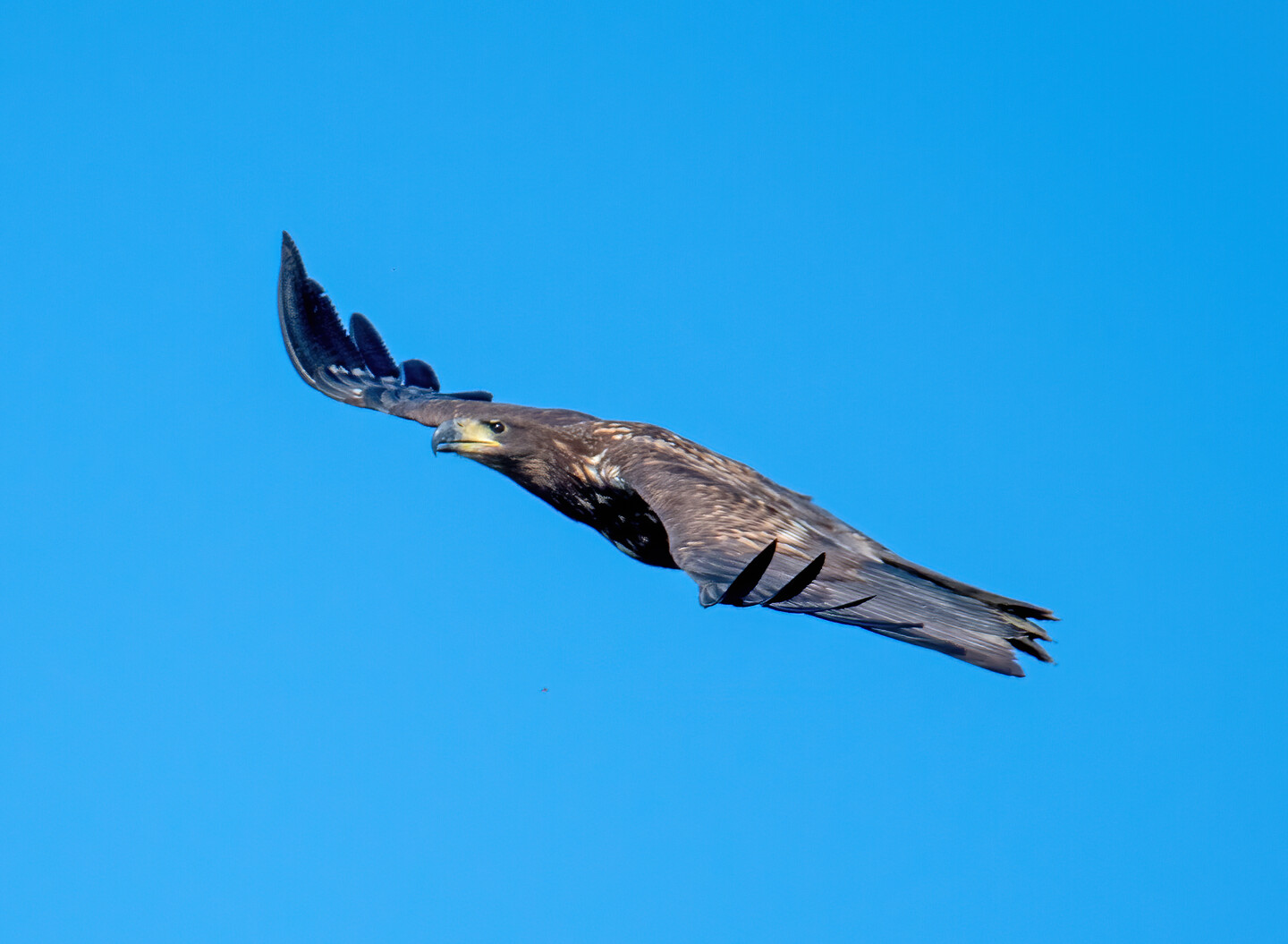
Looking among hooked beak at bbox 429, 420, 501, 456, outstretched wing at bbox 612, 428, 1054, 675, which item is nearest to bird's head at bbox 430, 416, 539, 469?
hooked beak at bbox 429, 420, 501, 456

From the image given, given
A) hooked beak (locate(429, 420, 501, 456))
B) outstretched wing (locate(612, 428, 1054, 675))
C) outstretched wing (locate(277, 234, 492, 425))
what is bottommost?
outstretched wing (locate(612, 428, 1054, 675))

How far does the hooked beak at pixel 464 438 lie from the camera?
35.4ft

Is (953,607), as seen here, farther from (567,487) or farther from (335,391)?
(335,391)

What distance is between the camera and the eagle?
23.7 feet

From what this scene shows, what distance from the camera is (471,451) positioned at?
35.4 feet

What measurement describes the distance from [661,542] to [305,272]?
4.52m

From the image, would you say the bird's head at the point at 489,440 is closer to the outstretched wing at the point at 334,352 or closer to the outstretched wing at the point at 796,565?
the outstretched wing at the point at 796,565

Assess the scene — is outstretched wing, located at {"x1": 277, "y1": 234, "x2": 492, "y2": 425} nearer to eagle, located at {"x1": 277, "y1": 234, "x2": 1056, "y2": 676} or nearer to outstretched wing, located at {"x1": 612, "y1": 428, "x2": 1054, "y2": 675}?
eagle, located at {"x1": 277, "y1": 234, "x2": 1056, "y2": 676}

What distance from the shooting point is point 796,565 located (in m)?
8.04

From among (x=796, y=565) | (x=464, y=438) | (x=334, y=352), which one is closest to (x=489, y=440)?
(x=464, y=438)

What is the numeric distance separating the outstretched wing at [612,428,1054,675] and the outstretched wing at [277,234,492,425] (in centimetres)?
354

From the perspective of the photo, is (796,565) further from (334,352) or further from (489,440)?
(334,352)

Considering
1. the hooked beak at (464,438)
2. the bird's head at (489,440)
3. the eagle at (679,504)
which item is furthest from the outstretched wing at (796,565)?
the hooked beak at (464,438)

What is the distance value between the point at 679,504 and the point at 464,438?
2.67 metres
